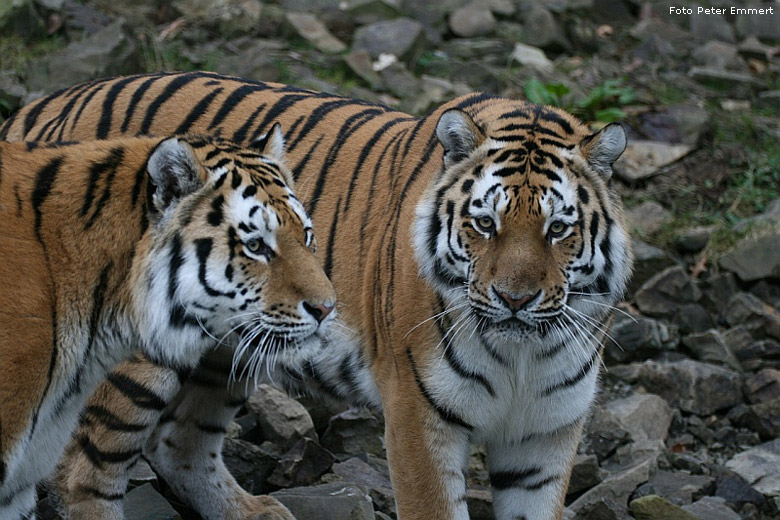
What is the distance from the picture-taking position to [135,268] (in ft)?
9.04

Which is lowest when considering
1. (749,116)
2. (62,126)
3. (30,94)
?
(749,116)

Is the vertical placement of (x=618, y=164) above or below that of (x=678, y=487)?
above

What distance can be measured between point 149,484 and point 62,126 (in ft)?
4.28

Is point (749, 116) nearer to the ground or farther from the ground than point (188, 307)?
nearer to the ground

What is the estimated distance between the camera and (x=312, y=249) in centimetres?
291

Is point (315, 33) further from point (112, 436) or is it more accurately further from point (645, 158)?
point (112, 436)

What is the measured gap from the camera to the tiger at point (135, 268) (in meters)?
2.69

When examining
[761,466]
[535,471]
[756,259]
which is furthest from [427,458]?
[756,259]

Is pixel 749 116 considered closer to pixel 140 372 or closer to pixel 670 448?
pixel 670 448

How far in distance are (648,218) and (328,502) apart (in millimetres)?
3537

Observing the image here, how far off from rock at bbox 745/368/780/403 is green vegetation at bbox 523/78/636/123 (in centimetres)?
235

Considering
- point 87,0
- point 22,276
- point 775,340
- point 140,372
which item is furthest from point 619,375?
point 87,0

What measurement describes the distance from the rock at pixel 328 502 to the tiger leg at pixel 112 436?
646 mm

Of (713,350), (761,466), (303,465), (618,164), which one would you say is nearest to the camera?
(303,465)
